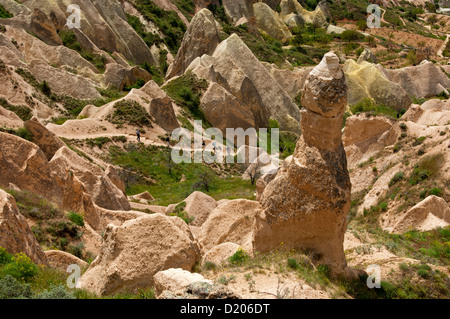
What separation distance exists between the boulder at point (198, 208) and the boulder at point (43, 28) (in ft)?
103

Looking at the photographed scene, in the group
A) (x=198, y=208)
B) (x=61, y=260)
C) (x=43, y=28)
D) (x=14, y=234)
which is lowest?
(x=198, y=208)

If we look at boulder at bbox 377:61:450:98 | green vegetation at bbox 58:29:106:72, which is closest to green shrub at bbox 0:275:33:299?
green vegetation at bbox 58:29:106:72

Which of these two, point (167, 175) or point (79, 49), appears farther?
point (79, 49)

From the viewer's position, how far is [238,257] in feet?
45.5

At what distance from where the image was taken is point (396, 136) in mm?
31531

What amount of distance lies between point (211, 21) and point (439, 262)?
45419 mm

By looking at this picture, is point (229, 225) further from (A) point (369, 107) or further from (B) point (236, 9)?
(B) point (236, 9)

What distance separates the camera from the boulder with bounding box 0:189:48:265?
12.0 meters

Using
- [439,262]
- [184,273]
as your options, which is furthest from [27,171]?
[439,262]

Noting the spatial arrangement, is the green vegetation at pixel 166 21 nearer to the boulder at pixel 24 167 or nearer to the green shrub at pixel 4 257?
the boulder at pixel 24 167

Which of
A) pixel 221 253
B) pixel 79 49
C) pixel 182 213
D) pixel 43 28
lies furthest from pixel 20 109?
pixel 221 253

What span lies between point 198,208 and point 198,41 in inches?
1384

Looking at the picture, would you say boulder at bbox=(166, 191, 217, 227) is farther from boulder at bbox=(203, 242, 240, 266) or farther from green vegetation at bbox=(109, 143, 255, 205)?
boulder at bbox=(203, 242, 240, 266)
